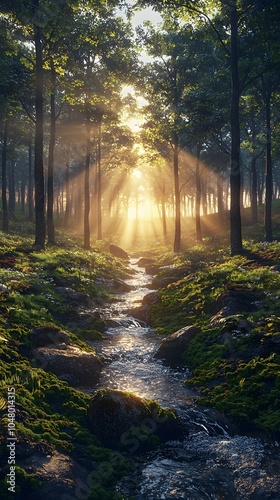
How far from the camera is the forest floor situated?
6938 millimetres

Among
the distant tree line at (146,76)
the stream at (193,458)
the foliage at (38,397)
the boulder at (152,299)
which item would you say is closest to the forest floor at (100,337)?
the foliage at (38,397)

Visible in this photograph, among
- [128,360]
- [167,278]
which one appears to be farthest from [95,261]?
[128,360]

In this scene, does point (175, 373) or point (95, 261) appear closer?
point (175, 373)

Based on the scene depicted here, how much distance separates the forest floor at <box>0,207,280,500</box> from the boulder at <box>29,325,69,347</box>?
7.7 inches

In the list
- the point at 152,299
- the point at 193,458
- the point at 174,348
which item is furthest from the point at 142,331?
the point at 193,458

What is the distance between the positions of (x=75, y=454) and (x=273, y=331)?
685 centimetres

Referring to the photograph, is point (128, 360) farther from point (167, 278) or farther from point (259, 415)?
point (167, 278)

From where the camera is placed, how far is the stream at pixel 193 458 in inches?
251

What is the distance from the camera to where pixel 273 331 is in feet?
38.1

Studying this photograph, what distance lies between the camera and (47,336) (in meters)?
11.9

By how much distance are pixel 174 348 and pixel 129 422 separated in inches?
196

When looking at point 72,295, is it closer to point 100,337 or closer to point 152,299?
point 152,299

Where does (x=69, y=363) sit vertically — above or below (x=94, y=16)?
below

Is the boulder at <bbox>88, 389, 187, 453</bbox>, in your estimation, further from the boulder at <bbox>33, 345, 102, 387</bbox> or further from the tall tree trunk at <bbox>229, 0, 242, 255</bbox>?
the tall tree trunk at <bbox>229, 0, 242, 255</bbox>
